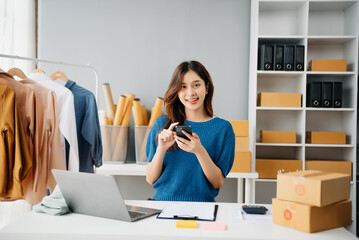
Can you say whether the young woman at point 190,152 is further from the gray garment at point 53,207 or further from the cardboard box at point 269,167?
the cardboard box at point 269,167

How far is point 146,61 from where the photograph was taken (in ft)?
11.3

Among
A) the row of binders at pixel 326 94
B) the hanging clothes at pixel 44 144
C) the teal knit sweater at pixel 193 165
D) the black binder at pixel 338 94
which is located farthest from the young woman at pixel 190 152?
the black binder at pixel 338 94

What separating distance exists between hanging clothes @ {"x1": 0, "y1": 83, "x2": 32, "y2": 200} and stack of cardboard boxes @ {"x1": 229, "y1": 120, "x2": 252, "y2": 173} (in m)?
1.69

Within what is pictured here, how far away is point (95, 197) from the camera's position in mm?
1310

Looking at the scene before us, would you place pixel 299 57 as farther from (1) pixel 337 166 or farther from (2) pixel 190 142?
(2) pixel 190 142

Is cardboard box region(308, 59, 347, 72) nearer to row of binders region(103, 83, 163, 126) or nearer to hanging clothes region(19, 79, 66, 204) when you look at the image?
row of binders region(103, 83, 163, 126)

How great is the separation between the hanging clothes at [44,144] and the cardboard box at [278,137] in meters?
Answer: 1.84

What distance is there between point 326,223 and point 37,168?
1678 millimetres

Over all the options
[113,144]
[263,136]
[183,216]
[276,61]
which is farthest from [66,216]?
[276,61]

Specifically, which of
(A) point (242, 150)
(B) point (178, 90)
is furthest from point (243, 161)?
(B) point (178, 90)

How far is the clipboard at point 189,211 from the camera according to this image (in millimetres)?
1316

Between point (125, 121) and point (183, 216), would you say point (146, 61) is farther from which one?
point (183, 216)

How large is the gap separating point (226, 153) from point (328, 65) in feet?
5.91

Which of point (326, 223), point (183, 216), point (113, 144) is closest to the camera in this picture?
point (326, 223)
